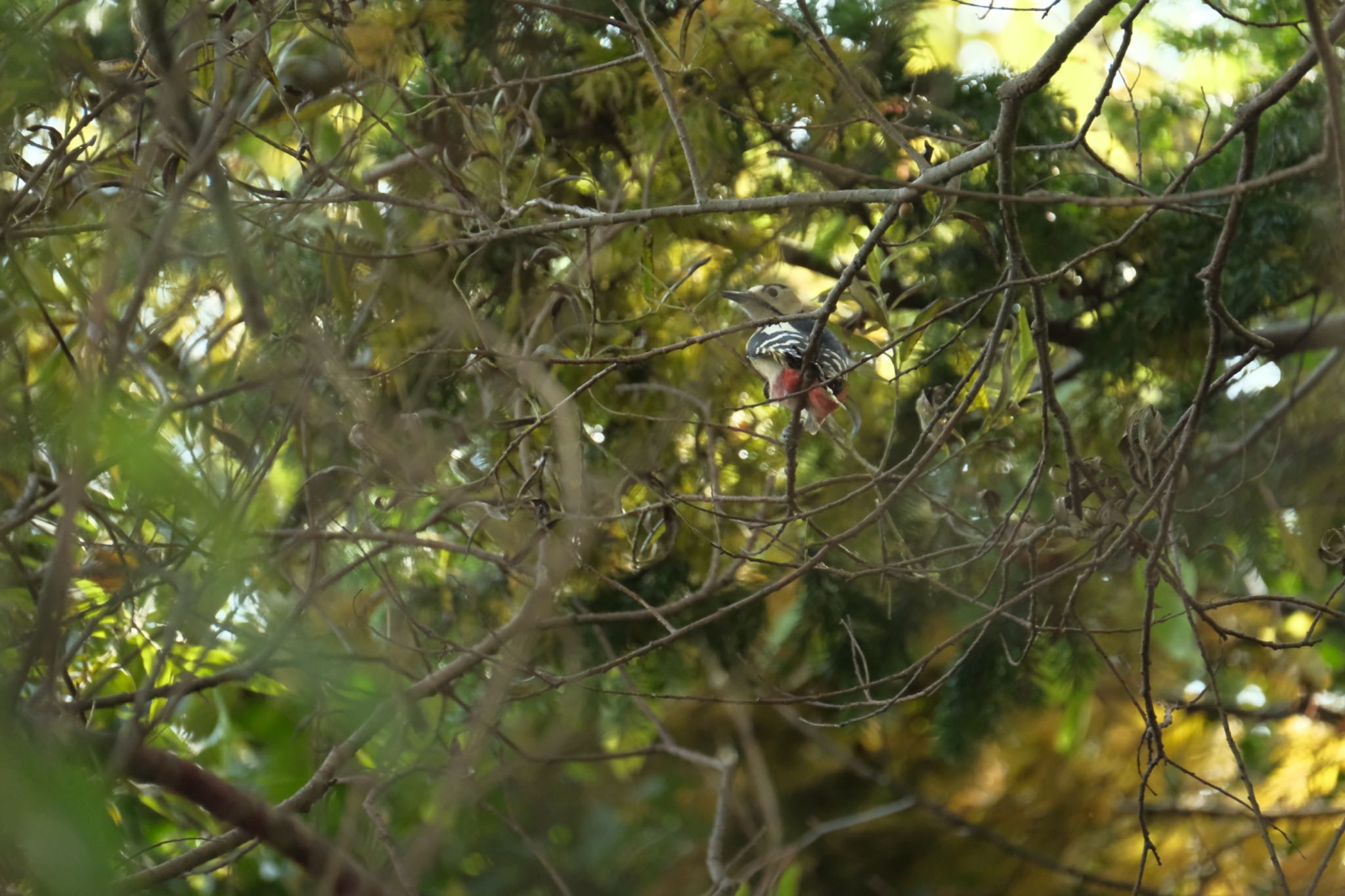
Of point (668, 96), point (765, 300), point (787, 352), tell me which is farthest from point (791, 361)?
point (668, 96)

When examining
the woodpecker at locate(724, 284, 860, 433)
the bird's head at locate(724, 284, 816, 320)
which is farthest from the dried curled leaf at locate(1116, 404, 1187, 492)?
the bird's head at locate(724, 284, 816, 320)

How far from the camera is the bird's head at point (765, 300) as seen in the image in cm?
197

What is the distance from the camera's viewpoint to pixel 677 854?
2807 mm

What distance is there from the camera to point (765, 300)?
2.04 meters

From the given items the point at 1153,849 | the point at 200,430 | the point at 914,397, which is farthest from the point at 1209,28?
the point at 200,430

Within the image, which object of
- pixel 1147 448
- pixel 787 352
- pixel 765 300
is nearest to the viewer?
pixel 1147 448

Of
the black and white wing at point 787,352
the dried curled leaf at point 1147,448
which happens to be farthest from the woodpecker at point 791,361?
the dried curled leaf at point 1147,448

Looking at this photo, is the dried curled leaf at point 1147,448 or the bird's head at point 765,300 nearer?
the dried curled leaf at point 1147,448

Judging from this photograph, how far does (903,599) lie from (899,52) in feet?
2.92

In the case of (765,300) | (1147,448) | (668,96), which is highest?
(765,300)

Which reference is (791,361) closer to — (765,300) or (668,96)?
(765,300)

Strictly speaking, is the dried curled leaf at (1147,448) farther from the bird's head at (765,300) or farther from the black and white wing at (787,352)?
the bird's head at (765,300)

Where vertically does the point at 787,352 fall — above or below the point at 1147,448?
above

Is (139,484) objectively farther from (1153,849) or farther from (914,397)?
(914,397)
